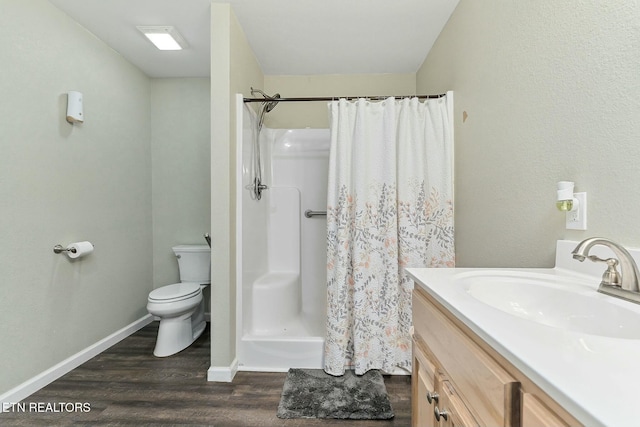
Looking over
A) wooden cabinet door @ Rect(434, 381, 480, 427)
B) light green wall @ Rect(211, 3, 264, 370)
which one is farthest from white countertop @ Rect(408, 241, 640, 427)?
light green wall @ Rect(211, 3, 264, 370)

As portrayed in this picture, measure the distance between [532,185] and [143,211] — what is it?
9.44 feet

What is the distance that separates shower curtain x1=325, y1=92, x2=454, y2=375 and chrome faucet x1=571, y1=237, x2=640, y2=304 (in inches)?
39.6

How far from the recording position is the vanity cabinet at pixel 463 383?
1.43 ft

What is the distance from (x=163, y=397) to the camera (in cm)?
159

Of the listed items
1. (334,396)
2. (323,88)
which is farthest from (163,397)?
(323,88)

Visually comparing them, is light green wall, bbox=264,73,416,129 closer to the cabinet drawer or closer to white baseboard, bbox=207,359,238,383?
white baseboard, bbox=207,359,238,383

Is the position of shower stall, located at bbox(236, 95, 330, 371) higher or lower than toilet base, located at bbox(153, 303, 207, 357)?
higher

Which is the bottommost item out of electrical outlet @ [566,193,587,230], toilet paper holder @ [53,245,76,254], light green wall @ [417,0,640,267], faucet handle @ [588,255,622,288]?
toilet paper holder @ [53,245,76,254]

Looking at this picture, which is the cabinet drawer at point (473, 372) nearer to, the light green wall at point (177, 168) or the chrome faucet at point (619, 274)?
the chrome faucet at point (619, 274)

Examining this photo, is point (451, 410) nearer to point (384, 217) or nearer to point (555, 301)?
point (555, 301)

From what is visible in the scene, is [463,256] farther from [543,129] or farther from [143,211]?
[143,211]

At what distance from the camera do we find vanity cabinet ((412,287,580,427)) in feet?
1.43

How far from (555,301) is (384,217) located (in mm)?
1011

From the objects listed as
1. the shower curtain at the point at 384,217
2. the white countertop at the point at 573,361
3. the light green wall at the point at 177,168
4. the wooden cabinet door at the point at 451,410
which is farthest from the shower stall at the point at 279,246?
the white countertop at the point at 573,361
